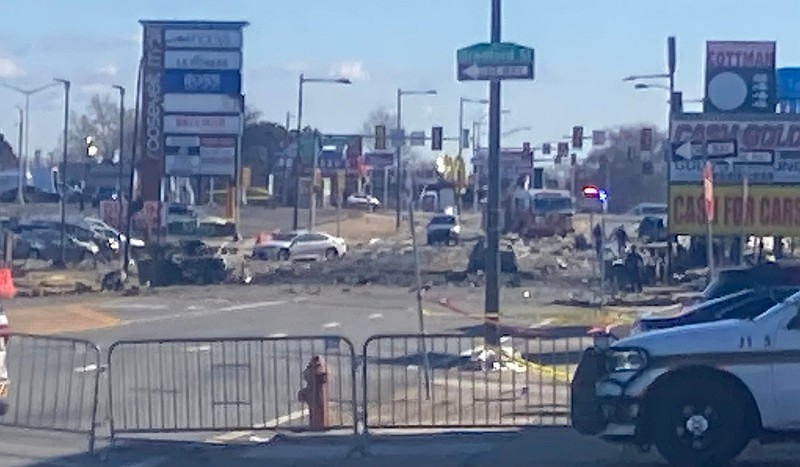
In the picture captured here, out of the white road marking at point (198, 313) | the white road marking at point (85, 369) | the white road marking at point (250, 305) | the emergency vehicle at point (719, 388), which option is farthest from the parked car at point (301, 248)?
the emergency vehicle at point (719, 388)

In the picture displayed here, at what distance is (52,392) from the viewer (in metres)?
20.6

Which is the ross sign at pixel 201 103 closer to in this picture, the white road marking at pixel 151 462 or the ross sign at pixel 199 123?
the ross sign at pixel 199 123

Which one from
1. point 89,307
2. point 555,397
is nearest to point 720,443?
point 555,397

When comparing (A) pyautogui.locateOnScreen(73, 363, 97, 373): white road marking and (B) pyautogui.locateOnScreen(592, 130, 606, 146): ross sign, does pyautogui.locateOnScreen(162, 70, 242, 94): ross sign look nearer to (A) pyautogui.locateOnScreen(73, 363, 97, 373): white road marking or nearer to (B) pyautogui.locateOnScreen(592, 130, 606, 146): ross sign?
(B) pyautogui.locateOnScreen(592, 130, 606, 146): ross sign

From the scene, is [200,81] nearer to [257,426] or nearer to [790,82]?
[790,82]

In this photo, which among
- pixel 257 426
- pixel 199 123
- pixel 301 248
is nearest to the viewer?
pixel 257 426

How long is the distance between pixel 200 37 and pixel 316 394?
160 feet

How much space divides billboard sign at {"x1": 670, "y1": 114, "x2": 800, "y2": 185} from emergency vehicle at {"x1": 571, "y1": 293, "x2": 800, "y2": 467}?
123ft

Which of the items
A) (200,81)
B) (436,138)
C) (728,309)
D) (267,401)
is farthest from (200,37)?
(728,309)

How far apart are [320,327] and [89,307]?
919 cm

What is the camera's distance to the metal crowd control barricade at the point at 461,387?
18.3 m

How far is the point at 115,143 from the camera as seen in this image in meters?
189

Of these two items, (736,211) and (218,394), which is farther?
(736,211)

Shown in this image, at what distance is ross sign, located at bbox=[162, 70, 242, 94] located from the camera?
6562 cm
